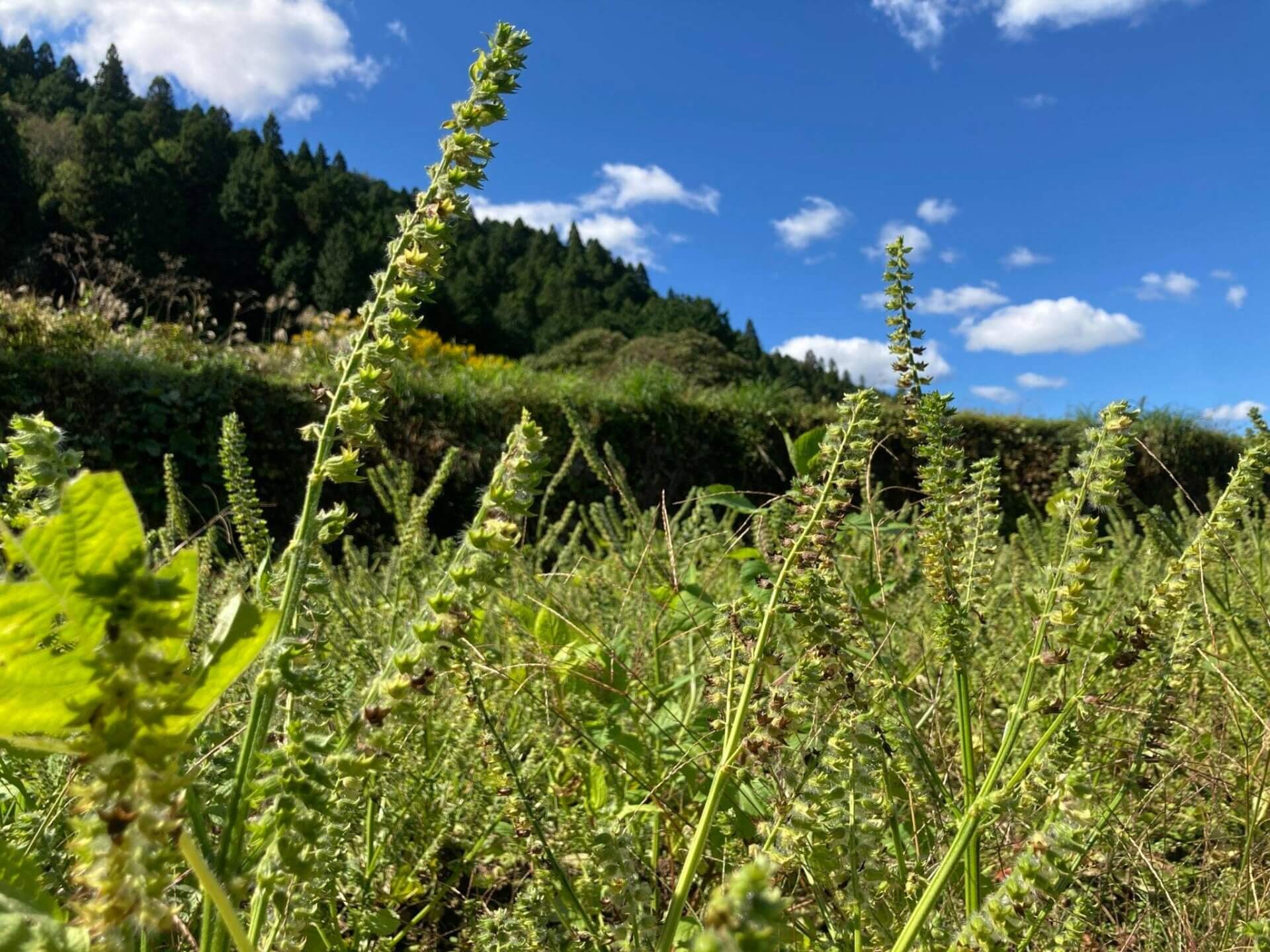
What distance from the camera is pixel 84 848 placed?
18.9 inches

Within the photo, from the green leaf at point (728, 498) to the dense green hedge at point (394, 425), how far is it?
2.35m

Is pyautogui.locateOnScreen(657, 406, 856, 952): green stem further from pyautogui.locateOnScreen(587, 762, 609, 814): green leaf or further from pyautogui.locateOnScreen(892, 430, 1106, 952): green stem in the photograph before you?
pyautogui.locateOnScreen(587, 762, 609, 814): green leaf

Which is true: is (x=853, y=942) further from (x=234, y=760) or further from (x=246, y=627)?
(x=246, y=627)

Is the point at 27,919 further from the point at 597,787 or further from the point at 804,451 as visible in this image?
the point at 597,787

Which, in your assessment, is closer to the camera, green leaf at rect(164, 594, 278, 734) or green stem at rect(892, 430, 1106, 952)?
green leaf at rect(164, 594, 278, 734)

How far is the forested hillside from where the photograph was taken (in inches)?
1353

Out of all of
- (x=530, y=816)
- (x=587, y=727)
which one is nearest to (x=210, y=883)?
(x=530, y=816)

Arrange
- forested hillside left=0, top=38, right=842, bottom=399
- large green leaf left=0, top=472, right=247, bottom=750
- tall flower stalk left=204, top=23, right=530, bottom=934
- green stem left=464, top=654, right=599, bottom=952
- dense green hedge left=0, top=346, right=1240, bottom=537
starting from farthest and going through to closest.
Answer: forested hillside left=0, top=38, right=842, bottom=399 → dense green hedge left=0, top=346, right=1240, bottom=537 → green stem left=464, top=654, right=599, bottom=952 → tall flower stalk left=204, top=23, right=530, bottom=934 → large green leaf left=0, top=472, right=247, bottom=750

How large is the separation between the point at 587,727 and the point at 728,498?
63 cm

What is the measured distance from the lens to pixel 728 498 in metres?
2.15

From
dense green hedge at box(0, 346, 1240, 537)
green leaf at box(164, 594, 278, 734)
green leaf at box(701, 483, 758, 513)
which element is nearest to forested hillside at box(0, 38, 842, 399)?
dense green hedge at box(0, 346, 1240, 537)

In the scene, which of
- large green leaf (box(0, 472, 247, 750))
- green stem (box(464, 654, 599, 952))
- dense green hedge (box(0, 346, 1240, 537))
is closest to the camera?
large green leaf (box(0, 472, 247, 750))

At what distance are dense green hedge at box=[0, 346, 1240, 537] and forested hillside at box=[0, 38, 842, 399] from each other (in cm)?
1751

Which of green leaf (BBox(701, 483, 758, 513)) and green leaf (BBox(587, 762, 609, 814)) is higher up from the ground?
green leaf (BBox(701, 483, 758, 513))
